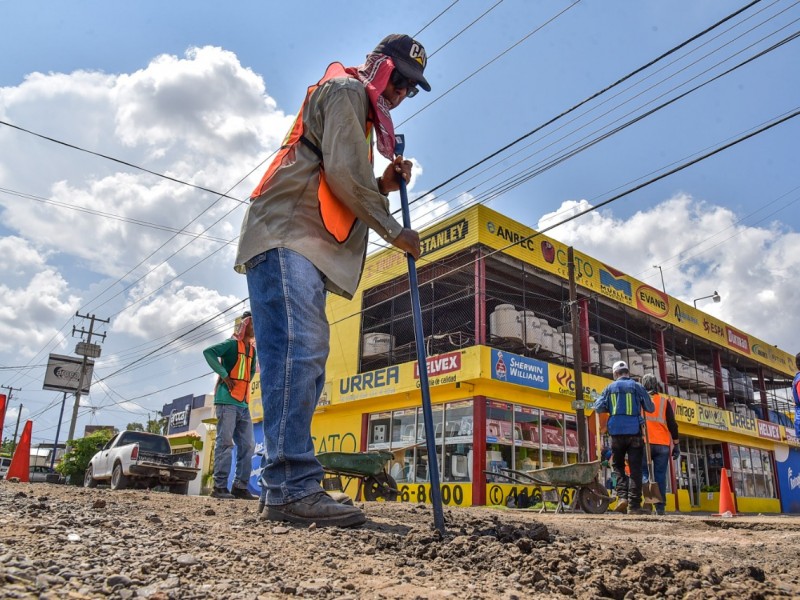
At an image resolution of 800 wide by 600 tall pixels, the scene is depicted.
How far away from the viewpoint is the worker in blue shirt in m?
7.84

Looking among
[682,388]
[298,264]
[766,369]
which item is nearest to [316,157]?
[298,264]

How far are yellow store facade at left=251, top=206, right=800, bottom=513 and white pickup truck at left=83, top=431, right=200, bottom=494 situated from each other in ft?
22.2

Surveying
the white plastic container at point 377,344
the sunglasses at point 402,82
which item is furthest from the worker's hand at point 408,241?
the white plastic container at point 377,344

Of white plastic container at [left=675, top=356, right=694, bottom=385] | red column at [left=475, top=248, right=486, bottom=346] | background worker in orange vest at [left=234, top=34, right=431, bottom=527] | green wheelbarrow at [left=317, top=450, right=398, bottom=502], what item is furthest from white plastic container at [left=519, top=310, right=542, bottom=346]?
background worker in orange vest at [left=234, top=34, right=431, bottom=527]

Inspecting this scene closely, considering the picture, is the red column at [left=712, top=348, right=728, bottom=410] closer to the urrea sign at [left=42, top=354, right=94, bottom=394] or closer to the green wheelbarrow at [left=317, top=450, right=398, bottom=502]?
the green wheelbarrow at [left=317, top=450, right=398, bottom=502]

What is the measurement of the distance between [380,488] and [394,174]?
8024mm

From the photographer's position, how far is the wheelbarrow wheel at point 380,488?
10023 mm

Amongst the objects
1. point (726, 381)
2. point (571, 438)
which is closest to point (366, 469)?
point (571, 438)

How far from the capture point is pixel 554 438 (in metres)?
17.4

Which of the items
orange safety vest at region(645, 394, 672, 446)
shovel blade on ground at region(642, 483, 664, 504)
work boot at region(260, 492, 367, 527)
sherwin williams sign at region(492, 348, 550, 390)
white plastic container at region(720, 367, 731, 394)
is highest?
white plastic container at region(720, 367, 731, 394)

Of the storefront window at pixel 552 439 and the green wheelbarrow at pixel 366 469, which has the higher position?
the storefront window at pixel 552 439

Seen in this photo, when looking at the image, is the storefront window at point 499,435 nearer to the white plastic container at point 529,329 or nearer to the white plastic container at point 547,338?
the white plastic container at point 529,329

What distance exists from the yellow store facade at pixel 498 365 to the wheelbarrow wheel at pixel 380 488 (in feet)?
17.5

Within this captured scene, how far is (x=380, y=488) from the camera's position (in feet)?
33.2
